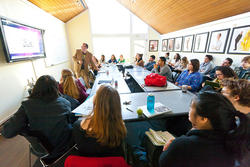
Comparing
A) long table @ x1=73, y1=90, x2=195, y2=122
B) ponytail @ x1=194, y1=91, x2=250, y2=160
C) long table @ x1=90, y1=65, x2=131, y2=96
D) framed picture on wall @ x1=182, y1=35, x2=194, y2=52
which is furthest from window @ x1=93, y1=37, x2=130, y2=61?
ponytail @ x1=194, y1=91, x2=250, y2=160

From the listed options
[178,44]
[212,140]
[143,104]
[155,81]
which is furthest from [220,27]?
[212,140]

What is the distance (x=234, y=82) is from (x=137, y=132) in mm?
1411

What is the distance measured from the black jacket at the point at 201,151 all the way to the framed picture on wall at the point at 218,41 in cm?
443

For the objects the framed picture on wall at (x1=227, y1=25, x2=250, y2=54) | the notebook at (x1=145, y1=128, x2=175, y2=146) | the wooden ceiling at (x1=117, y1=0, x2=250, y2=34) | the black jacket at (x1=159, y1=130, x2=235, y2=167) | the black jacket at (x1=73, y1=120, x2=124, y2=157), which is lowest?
the notebook at (x1=145, y1=128, x2=175, y2=146)

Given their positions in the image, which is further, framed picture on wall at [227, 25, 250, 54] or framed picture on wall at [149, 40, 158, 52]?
framed picture on wall at [149, 40, 158, 52]

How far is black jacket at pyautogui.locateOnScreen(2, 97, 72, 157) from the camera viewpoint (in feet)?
3.34

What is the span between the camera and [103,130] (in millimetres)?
845

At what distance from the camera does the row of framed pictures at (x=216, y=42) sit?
322 cm

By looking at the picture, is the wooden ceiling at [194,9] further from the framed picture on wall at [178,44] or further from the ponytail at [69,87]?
the ponytail at [69,87]

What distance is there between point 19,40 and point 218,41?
5.91 metres

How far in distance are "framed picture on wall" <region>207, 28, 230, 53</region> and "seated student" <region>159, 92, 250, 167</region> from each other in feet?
14.1

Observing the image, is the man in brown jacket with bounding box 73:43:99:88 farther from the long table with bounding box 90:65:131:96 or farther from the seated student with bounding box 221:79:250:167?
the seated student with bounding box 221:79:250:167

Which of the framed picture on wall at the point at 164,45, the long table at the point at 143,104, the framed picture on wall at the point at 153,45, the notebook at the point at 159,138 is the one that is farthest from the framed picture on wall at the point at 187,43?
the notebook at the point at 159,138

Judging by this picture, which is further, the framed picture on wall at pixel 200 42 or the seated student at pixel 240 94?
the framed picture on wall at pixel 200 42
